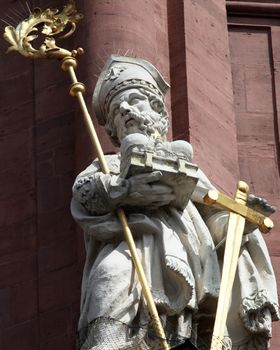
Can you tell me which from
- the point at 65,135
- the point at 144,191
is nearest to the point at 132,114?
the point at 144,191

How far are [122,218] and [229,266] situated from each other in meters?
0.54

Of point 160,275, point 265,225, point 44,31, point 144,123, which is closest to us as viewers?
point 160,275

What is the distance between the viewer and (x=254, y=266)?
14.0 metres

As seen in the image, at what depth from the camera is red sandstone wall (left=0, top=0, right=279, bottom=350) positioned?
15.5 meters

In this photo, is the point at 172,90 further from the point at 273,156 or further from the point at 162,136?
the point at 162,136

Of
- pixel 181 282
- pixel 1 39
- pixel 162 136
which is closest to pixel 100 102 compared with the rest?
pixel 162 136

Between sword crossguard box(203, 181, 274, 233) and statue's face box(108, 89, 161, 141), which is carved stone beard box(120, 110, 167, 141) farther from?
sword crossguard box(203, 181, 274, 233)

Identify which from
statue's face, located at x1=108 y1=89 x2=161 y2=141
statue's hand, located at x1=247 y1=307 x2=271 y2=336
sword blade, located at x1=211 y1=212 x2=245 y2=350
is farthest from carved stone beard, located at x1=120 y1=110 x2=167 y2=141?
statue's hand, located at x1=247 y1=307 x2=271 y2=336

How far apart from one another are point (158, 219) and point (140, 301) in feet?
1.64

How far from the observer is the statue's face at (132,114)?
14297 mm

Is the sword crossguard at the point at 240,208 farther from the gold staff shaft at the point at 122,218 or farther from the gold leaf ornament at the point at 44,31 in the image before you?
the gold leaf ornament at the point at 44,31

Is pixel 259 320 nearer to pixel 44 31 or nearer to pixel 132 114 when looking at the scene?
pixel 132 114

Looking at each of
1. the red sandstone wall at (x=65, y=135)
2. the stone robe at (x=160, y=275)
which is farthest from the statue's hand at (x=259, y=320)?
the red sandstone wall at (x=65, y=135)

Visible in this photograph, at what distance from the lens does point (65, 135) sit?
16.0 metres
